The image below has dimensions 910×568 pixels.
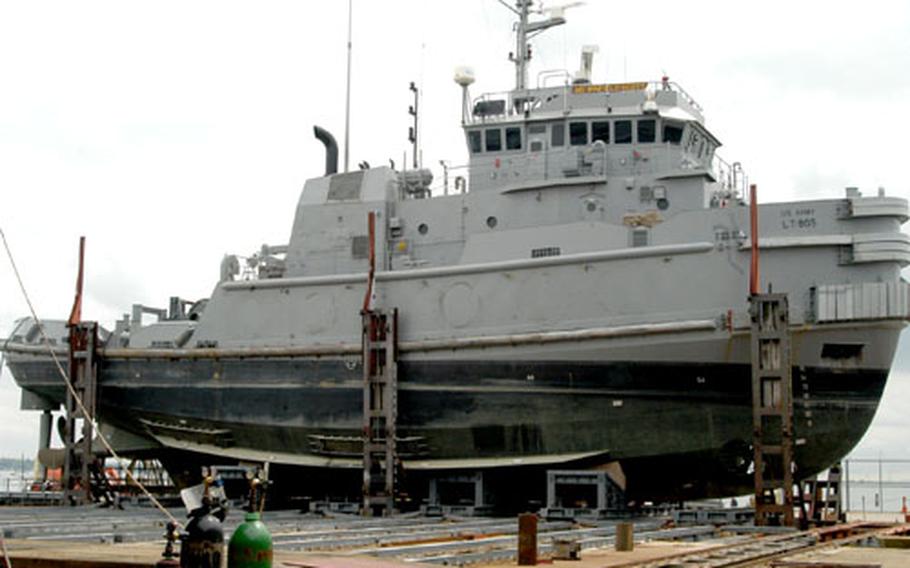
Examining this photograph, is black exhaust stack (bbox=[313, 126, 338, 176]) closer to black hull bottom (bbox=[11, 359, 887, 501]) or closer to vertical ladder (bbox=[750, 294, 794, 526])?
black hull bottom (bbox=[11, 359, 887, 501])

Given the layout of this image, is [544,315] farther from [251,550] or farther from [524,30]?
[251,550]

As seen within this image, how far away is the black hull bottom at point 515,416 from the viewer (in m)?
23.3

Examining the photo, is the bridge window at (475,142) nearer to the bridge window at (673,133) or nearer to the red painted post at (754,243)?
the bridge window at (673,133)

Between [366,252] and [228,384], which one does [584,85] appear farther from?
[228,384]

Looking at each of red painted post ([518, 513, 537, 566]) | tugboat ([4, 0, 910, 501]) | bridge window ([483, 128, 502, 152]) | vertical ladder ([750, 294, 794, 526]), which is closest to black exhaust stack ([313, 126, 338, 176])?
tugboat ([4, 0, 910, 501])

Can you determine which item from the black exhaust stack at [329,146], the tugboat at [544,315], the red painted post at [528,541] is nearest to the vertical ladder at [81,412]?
the tugboat at [544,315]

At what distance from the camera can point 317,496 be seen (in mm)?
28859

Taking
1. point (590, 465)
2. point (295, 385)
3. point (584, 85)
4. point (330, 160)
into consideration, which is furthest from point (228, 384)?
point (584, 85)

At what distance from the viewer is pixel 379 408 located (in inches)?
1001

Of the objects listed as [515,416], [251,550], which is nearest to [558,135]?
[515,416]

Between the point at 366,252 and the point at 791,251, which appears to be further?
the point at 366,252

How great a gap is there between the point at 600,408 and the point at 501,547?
909 cm

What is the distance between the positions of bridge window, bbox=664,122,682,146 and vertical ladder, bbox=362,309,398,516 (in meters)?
7.37

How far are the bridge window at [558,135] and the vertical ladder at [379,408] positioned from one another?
17.8 feet
